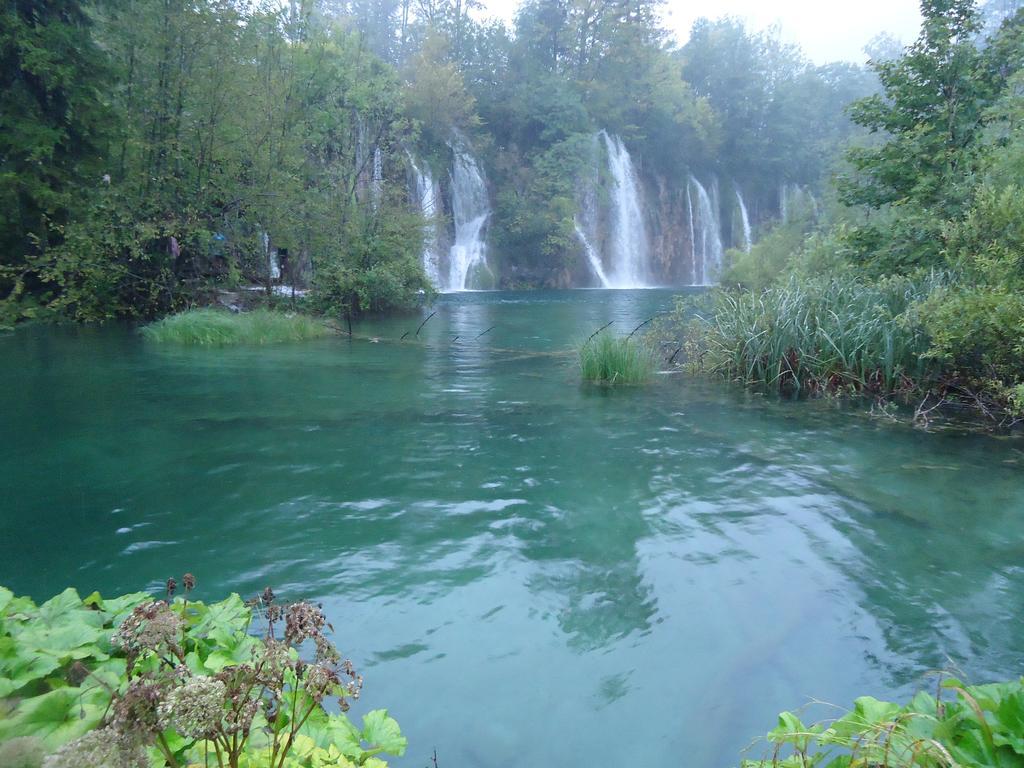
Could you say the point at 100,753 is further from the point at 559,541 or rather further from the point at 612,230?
the point at 612,230

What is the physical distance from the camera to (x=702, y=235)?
4597cm

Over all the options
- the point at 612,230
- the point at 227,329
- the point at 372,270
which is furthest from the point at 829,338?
the point at 612,230

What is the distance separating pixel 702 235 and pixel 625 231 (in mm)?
6630

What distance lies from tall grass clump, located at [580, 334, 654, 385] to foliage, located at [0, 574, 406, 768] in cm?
825

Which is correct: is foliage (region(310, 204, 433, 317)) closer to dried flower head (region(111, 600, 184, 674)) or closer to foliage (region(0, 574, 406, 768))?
foliage (region(0, 574, 406, 768))

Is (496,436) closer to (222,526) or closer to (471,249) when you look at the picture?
(222,526)

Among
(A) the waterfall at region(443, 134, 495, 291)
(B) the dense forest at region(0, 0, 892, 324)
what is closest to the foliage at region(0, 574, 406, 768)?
(B) the dense forest at region(0, 0, 892, 324)

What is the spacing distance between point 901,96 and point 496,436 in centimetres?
874

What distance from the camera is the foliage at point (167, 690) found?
1584 mm

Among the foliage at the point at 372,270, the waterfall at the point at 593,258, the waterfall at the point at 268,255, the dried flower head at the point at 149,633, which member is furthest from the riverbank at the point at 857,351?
the waterfall at the point at 593,258

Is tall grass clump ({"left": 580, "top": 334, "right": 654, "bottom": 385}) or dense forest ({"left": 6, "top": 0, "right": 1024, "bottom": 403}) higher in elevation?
dense forest ({"left": 6, "top": 0, "right": 1024, "bottom": 403})

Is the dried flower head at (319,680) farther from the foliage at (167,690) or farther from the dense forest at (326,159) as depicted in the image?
the dense forest at (326,159)

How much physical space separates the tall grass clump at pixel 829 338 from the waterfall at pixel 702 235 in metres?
35.0

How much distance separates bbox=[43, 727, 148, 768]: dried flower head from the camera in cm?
143
